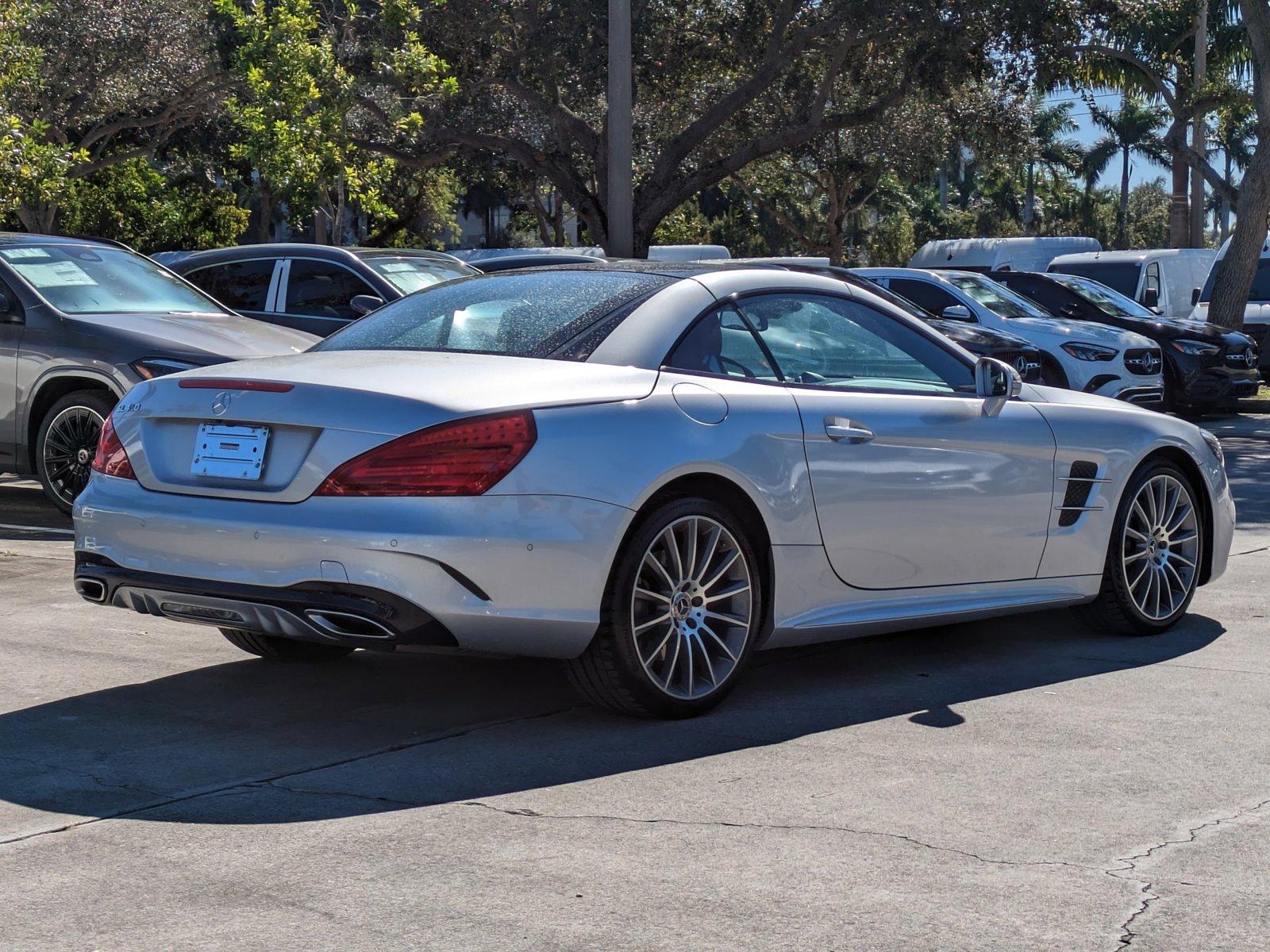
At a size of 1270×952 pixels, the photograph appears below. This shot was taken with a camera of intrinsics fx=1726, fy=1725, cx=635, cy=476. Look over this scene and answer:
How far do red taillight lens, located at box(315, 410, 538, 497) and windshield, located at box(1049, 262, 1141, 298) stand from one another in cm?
2099

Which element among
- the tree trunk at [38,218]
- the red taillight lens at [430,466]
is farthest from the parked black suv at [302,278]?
the tree trunk at [38,218]

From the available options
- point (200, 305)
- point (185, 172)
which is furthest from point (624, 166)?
point (185, 172)

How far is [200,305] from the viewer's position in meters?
11.3

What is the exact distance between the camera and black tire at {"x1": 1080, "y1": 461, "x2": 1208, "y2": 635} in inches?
273

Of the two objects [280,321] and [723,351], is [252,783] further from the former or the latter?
[280,321]

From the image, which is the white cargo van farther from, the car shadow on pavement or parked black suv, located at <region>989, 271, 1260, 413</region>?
the car shadow on pavement

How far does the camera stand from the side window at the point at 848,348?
6.04 meters

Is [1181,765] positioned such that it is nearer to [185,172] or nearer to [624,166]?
[624,166]

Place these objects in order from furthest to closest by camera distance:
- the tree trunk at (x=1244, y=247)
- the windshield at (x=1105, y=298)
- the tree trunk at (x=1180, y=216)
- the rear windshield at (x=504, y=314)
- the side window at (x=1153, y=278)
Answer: the tree trunk at (x=1180, y=216) < the side window at (x=1153, y=278) < the tree trunk at (x=1244, y=247) < the windshield at (x=1105, y=298) < the rear windshield at (x=504, y=314)

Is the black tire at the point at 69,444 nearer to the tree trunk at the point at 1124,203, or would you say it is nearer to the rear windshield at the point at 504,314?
the rear windshield at the point at 504,314

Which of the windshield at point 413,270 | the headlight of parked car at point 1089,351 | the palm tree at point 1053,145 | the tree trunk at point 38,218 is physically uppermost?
the palm tree at point 1053,145

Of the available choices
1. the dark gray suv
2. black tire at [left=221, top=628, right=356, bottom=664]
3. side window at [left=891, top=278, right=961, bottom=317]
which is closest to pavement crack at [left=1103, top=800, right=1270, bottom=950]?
black tire at [left=221, top=628, right=356, bottom=664]

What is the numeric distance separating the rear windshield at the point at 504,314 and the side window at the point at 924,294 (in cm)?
1163

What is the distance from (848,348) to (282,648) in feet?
7.67
